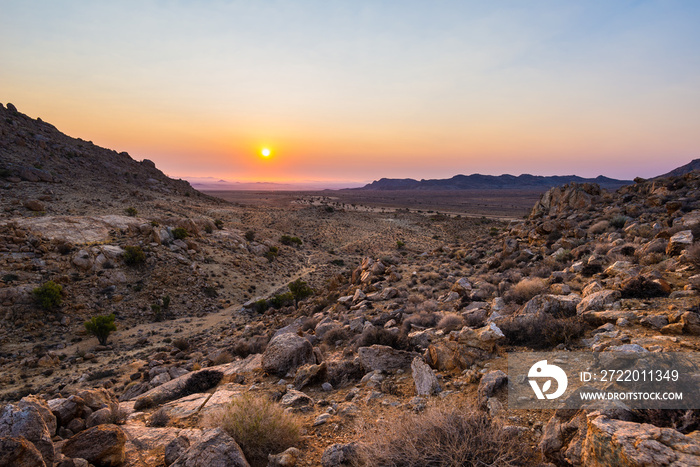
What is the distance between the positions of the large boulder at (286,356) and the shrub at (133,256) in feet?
53.5

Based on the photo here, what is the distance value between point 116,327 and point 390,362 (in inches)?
561

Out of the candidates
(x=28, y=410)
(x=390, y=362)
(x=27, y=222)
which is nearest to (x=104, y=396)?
(x=28, y=410)

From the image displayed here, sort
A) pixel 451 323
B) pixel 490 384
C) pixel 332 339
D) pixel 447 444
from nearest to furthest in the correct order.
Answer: pixel 447 444
pixel 490 384
pixel 451 323
pixel 332 339

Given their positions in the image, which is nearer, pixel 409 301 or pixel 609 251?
pixel 609 251

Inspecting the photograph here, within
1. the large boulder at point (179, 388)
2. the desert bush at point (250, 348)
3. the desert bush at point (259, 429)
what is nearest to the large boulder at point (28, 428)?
the desert bush at point (259, 429)

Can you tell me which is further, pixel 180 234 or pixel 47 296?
pixel 180 234

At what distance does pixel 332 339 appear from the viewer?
933 cm

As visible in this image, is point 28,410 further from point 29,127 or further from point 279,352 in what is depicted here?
point 29,127

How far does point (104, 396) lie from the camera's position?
6164 millimetres

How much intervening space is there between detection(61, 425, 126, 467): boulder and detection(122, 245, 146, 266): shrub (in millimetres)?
18064

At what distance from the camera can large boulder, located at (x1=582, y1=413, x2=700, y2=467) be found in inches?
98.2

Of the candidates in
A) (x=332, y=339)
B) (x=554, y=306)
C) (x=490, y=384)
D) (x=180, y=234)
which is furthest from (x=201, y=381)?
(x=180, y=234)

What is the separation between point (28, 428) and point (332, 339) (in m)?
6.45

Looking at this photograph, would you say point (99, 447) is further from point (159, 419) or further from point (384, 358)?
point (384, 358)
